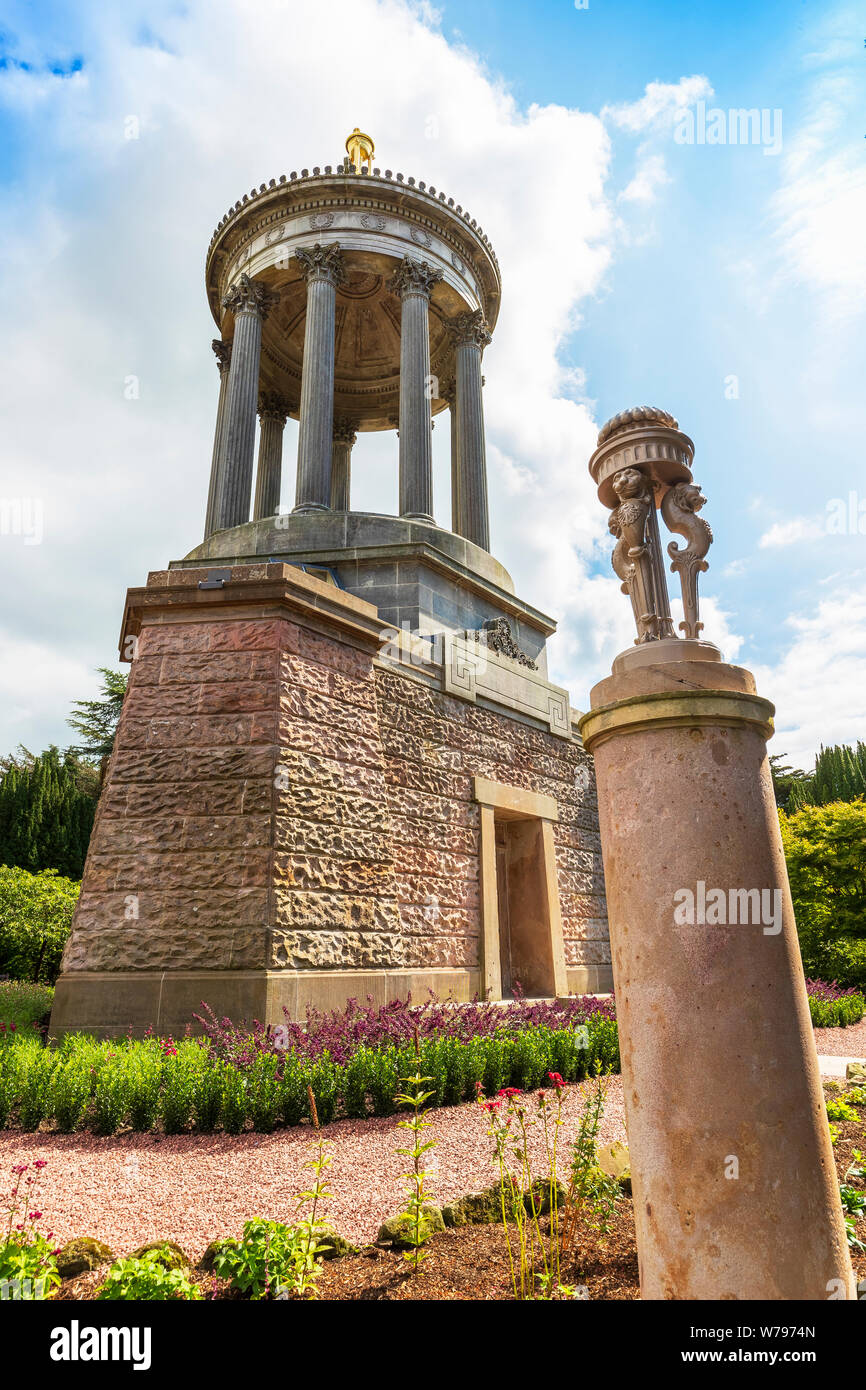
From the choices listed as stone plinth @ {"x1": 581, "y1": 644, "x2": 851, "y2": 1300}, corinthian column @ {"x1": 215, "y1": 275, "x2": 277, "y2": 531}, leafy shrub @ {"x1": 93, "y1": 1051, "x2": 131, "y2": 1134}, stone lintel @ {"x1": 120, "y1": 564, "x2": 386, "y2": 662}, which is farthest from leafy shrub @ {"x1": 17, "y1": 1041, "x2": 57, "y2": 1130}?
corinthian column @ {"x1": 215, "y1": 275, "x2": 277, "y2": 531}

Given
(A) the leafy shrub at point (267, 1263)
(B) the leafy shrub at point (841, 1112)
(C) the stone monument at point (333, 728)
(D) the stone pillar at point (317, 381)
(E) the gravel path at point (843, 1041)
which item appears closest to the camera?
(A) the leafy shrub at point (267, 1263)

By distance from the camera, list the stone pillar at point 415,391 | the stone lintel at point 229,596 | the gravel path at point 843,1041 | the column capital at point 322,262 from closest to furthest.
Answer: the stone lintel at point 229,596 < the gravel path at point 843,1041 < the stone pillar at point 415,391 < the column capital at point 322,262

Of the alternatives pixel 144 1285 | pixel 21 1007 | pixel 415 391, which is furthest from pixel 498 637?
pixel 144 1285

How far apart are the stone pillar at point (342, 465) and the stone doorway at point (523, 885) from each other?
10.9 meters

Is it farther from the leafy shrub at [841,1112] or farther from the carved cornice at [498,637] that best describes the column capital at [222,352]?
the leafy shrub at [841,1112]

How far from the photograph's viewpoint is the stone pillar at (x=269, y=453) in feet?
66.4

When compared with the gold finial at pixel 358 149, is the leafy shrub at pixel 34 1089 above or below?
below

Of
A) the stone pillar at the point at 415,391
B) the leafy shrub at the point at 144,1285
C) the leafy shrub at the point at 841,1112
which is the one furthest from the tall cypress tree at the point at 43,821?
the leafy shrub at the point at 144,1285

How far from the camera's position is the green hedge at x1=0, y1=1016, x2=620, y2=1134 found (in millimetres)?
6344

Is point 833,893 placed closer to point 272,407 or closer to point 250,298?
point 272,407

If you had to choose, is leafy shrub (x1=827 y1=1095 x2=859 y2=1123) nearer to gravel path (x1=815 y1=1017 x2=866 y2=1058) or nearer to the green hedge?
the green hedge

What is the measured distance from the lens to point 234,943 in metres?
8.40

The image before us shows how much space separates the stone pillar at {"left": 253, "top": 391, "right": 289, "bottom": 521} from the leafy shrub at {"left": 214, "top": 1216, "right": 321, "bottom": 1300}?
58.2 ft

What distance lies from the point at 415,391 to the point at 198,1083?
14736mm
